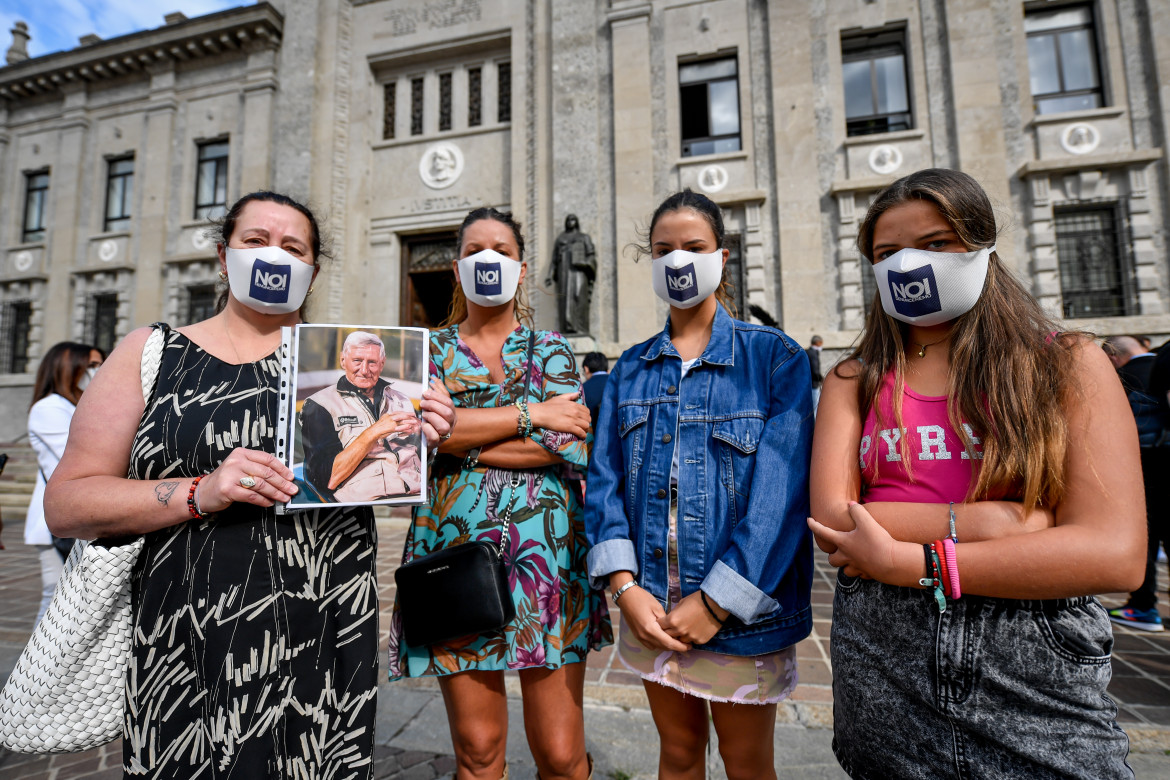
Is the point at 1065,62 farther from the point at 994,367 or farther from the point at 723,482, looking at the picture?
the point at 723,482

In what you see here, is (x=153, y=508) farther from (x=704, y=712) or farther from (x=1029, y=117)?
(x=1029, y=117)

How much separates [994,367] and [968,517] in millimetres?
358

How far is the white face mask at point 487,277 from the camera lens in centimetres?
201

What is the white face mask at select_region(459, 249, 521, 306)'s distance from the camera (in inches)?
79.2

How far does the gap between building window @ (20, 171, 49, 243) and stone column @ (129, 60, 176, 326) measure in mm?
3858

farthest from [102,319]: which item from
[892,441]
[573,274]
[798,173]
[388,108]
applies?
[892,441]

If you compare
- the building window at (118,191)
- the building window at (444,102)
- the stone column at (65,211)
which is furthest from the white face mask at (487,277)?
the stone column at (65,211)

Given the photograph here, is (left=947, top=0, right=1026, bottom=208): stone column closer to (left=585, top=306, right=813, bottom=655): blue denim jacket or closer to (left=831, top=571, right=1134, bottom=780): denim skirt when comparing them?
(left=585, top=306, right=813, bottom=655): blue denim jacket

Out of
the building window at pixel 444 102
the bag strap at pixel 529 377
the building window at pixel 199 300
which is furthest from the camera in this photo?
the building window at pixel 199 300

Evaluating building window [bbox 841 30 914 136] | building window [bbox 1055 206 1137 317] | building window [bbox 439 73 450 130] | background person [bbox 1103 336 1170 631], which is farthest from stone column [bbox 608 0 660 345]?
background person [bbox 1103 336 1170 631]

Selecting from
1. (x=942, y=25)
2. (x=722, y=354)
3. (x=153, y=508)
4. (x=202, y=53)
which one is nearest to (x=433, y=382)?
(x=153, y=508)

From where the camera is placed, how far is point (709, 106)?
40.3 ft

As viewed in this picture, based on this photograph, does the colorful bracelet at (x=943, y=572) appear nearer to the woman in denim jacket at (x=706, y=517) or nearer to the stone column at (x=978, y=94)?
the woman in denim jacket at (x=706, y=517)

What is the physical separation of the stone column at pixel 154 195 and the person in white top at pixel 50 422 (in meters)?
13.2
